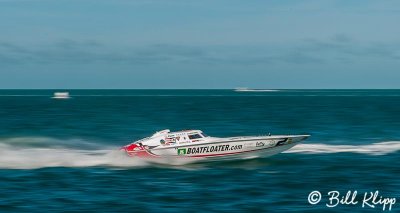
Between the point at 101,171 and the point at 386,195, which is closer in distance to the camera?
the point at 386,195

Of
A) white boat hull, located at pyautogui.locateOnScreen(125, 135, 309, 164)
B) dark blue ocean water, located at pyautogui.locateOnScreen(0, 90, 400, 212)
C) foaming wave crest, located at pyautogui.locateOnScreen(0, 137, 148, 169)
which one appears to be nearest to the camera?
dark blue ocean water, located at pyautogui.locateOnScreen(0, 90, 400, 212)

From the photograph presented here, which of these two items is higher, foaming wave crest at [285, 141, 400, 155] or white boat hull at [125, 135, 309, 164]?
foaming wave crest at [285, 141, 400, 155]

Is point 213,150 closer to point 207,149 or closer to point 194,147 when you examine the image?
point 207,149

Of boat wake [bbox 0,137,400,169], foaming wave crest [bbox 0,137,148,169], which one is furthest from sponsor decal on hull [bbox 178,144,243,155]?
foaming wave crest [bbox 0,137,148,169]

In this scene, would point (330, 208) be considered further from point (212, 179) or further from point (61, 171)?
point (61, 171)

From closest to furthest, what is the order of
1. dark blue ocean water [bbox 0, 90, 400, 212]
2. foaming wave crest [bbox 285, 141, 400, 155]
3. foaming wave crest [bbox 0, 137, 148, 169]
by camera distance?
dark blue ocean water [bbox 0, 90, 400, 212] < foaming wave crest [bbox 0, 137, 148, 169] < foaming wave crest [bbox 285, 141, 400, 155]

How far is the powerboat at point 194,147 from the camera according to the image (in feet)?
106

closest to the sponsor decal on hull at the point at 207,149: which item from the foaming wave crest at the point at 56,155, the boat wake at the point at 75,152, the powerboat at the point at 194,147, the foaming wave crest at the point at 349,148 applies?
the powerboat at the point at 194,147

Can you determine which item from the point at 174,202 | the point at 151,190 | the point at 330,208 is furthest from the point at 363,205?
the point at 151,190

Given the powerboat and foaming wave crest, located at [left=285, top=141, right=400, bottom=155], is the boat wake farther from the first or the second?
the powerboat

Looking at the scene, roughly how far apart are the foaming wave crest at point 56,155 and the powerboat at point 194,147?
0.69 metres

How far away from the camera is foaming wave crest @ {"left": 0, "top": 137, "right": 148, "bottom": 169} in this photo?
32344 mm

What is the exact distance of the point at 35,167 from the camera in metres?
31.5

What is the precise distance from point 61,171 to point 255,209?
11.9 metres
